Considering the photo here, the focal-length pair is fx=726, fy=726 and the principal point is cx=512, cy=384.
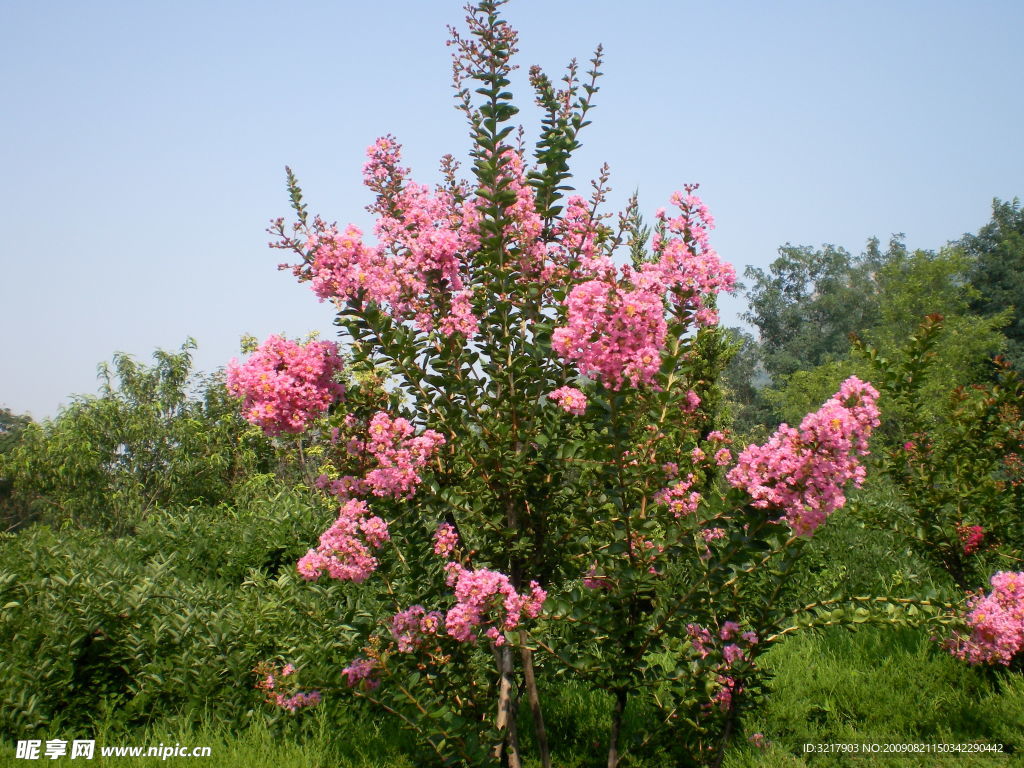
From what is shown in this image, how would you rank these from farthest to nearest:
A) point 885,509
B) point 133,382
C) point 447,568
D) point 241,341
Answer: point 241,341
point 133,382
point 885,509
point 447,568

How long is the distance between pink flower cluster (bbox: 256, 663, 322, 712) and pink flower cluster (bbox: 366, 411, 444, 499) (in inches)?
56.3

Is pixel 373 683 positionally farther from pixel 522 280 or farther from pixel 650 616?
pixel 522 280

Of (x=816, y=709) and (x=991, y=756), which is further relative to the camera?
(x=816, y=709)

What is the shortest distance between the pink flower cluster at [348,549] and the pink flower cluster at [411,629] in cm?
28

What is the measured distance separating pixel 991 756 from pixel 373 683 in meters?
3.15

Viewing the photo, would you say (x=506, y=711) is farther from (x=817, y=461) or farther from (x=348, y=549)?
(x=817, y=461)

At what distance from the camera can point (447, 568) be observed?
276 centimetres

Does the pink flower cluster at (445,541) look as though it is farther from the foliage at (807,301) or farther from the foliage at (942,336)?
the foliage at (807,301)

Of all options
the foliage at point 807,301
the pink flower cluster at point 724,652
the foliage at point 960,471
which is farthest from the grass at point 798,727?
the foliage at point 807,301

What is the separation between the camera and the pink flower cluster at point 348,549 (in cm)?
289

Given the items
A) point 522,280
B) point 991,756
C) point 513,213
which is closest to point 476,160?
point 513,213

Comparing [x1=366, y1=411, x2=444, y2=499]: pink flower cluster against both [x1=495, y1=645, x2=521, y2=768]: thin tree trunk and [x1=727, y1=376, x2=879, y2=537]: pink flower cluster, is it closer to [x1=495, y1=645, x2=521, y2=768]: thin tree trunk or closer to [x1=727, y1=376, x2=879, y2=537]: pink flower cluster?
[x1=495, y1=645, x2=521, y2=768]: thin tree trunk

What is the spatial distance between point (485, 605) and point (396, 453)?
0.67m

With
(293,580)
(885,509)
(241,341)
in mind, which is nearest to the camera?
(885,509)
